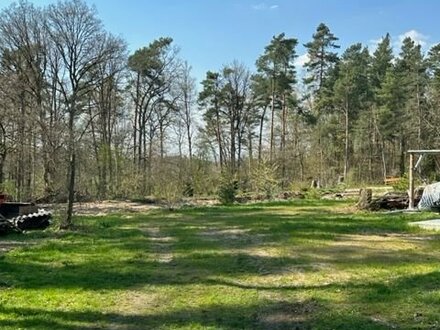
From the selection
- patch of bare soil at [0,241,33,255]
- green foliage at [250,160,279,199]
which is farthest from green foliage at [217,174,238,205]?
patch of bare soil at [0,241,33,255]

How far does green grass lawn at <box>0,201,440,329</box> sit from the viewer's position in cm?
605

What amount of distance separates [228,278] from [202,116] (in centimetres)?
4132

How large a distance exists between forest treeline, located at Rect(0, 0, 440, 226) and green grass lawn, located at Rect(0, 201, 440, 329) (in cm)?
1543

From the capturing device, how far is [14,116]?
2764 cm

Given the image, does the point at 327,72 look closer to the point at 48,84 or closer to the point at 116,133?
the point at 116,133

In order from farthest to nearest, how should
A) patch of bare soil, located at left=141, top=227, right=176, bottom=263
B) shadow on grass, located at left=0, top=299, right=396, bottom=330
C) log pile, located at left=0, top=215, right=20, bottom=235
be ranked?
log pile, located at left=0, top=215, right=20, bottom=235, patch of bare soil, located at left=141, top=227, right=176, bottom=263, shadow on grass, located at left=0, top=299, right=396, bottom=330

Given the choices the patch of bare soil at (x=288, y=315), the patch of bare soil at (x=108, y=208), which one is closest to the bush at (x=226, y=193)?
the patch of bare soil at (x=108, y=208)

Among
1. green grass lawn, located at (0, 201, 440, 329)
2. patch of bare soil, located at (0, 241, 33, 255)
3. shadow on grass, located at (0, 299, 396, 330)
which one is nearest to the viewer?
→ shadow on grass, located at (0, 299, 396, 330)

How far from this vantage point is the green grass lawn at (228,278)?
19.9 feet

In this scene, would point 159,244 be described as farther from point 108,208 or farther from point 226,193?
point 226,193

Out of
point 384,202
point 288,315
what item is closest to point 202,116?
point 384,202

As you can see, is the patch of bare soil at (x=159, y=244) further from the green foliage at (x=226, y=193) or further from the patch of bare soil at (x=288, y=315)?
the green foliage at (x=226, y=193)

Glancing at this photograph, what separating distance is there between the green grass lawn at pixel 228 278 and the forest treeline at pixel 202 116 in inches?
607

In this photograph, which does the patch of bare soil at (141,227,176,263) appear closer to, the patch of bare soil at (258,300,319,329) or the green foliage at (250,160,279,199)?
the patch of bare soil at (258,300,319,329)
